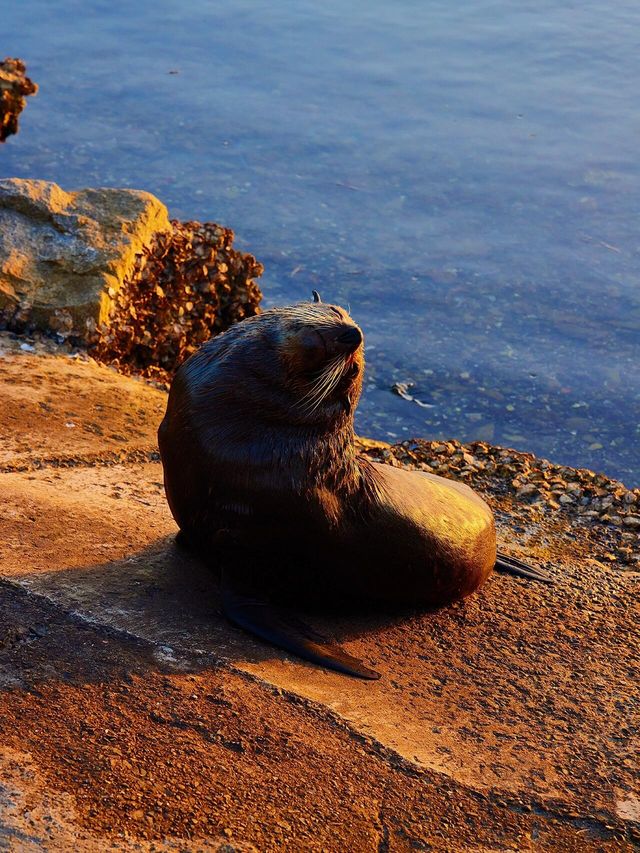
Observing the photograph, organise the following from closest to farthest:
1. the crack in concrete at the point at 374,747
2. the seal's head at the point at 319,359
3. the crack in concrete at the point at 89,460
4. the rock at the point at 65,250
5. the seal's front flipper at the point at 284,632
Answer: the crack in concrete at the point at 374,747 < the seal's front flipper at the point at 284,632 < the seal's head at the point at 319,359 < the crack in concrete at the point at 89,460 < the rock at the point at 65,250

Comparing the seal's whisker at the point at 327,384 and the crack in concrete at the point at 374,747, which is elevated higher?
the seal's whisker at the point at 327,384

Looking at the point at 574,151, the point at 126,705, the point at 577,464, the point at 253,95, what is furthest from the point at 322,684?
the point at 253,95

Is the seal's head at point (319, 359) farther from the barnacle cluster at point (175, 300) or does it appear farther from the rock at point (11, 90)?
the rock at point (11, 90)

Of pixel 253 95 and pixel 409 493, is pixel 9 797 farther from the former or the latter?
pixel 253 95

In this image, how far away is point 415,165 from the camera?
14.2 m

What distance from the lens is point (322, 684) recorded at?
178 inches

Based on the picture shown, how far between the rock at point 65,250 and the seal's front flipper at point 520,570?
3.68 m

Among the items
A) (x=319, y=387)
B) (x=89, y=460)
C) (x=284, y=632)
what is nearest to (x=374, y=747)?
(x=284, y=632)

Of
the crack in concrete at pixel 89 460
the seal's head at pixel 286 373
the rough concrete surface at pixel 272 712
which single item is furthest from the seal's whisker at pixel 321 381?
the crack in concrete at pixel 89 460

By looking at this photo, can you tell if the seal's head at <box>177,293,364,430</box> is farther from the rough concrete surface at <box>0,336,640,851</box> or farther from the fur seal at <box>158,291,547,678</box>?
the rough concrete surface at <box>0,336,640,851</box>

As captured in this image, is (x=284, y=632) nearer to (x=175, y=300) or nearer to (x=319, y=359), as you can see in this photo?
(x=319, y=359)

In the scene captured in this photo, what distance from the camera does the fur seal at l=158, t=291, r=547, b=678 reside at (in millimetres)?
4773

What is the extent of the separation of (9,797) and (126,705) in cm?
65

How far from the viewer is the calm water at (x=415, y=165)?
10578mm
